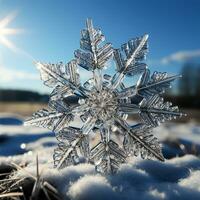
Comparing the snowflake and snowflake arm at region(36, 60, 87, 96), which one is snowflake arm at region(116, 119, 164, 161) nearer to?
the snowflake

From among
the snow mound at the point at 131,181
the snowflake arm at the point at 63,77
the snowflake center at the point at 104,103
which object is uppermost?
the snowflake arm at the point at 63,77

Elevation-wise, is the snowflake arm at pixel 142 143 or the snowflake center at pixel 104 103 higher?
the snowflake center at pixel 104 103

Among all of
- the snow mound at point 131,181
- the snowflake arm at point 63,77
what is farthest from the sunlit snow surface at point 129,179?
the snowflake arm at point 63,77

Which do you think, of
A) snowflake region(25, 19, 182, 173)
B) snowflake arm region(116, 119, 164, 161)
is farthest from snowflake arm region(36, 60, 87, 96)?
snowflake arm region(116, 119, 164, 161)

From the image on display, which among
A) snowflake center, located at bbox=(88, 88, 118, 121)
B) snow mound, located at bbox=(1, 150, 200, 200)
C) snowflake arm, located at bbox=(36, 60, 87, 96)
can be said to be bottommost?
snow mound, located at bbox=(1, 150, 200, 200)

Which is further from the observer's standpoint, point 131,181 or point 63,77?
point 63,77

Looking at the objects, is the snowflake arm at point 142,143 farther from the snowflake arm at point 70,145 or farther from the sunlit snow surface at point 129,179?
the snowflake arm at point 70,145

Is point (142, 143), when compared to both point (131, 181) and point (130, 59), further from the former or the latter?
point (130, 59)

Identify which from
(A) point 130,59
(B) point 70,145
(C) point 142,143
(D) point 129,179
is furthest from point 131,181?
(A) point 130,59
